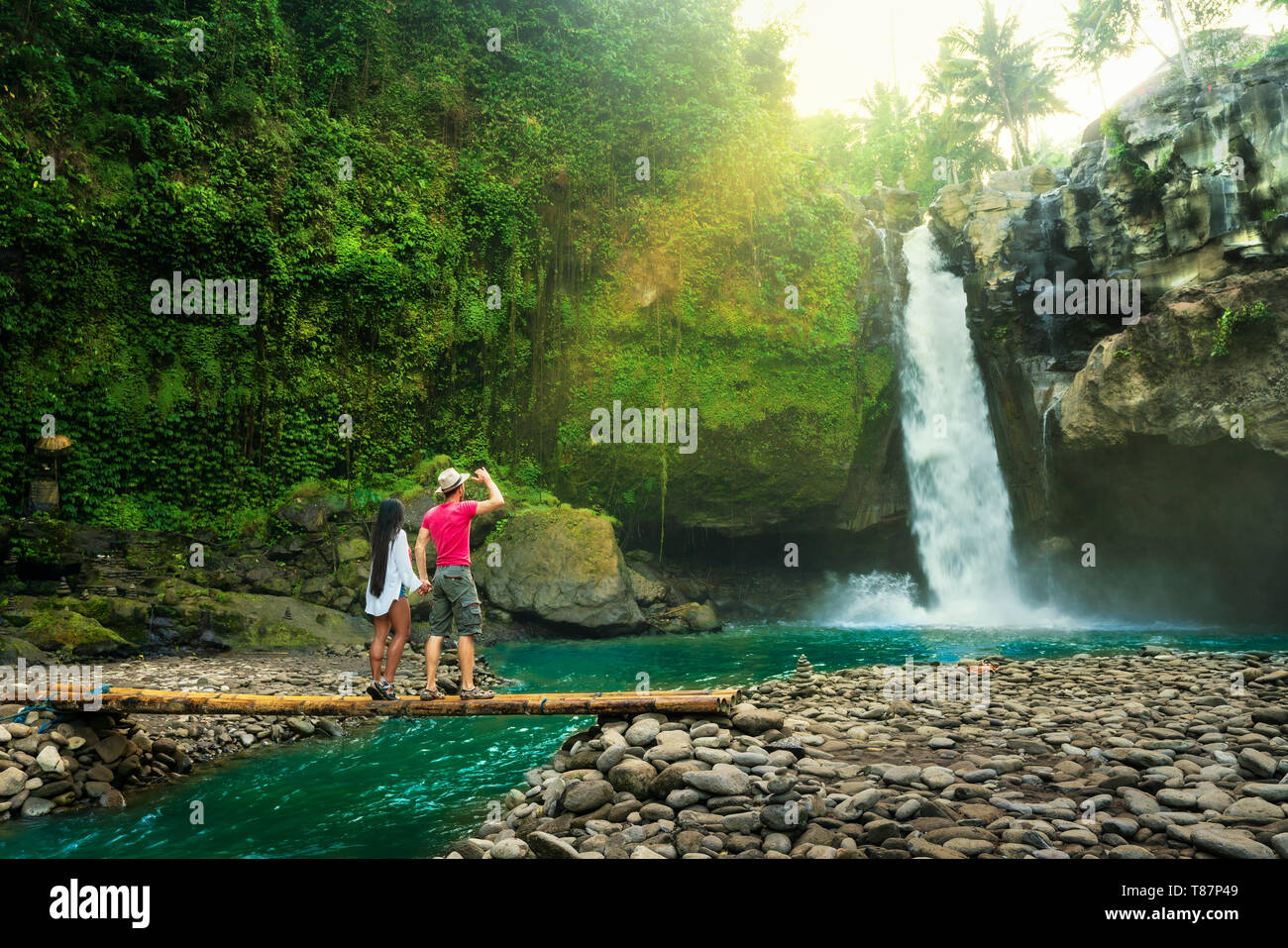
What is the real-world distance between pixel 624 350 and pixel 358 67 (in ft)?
35.3

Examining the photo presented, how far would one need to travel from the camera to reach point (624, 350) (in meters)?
20.3

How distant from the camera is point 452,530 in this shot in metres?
6.18

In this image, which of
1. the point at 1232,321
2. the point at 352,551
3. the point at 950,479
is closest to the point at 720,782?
the point at 352,551

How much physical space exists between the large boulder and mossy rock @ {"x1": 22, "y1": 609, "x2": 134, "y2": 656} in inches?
301

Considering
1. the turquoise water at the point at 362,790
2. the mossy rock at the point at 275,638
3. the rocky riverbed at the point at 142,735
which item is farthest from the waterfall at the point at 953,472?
the mossy rock at the point at 275,638

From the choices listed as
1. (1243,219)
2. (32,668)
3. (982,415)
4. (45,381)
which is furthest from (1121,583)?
(45,381)

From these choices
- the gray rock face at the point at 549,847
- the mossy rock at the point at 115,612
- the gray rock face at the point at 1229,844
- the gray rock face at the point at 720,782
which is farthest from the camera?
the mossy rock at the point at 115,612

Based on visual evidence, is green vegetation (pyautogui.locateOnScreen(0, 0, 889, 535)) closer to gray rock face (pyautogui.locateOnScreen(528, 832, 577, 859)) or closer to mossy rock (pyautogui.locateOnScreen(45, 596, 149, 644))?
mossy rock (pyautogui.locateOnScreen(45, 596, 149, 644))

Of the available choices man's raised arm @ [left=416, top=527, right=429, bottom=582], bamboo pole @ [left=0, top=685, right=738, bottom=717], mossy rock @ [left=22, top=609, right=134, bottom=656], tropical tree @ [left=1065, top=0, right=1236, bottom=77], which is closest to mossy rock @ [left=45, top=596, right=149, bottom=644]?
mossy rock @ [left=22, top=609, right=134, bottom=656]

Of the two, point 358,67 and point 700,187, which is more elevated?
point 358,67

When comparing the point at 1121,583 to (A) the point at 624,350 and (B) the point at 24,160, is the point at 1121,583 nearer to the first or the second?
(A) the point at 624,350

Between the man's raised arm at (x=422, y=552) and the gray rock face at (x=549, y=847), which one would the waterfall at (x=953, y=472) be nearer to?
the man's raised arm at (x=422, y=552)

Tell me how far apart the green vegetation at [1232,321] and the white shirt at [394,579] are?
15915 mm

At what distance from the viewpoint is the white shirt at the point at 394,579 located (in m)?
6.25
